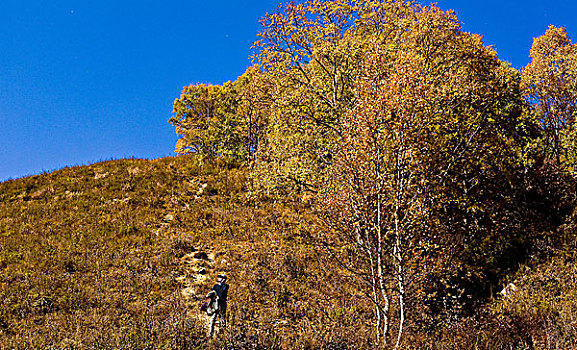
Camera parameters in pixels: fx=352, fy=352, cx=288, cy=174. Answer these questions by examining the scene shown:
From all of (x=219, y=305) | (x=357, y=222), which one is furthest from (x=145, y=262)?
(x=357, y=222)

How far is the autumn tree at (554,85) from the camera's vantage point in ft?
65.4

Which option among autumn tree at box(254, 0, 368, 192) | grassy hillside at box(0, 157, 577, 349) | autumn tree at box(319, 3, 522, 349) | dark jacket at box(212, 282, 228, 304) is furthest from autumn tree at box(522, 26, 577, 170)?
dark jacket at box(212, 282, 228, 304)

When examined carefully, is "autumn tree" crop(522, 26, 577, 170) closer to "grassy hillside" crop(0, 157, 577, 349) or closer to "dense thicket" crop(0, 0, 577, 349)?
"dense thicket" crop(0, 0, 577, 349)

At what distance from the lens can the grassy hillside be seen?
954 centimetres

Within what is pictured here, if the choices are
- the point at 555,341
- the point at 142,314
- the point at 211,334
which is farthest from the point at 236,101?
the point at 555,341

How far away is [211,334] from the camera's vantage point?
30.2ft

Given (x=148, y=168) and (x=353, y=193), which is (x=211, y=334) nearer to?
(x=353, y=193)

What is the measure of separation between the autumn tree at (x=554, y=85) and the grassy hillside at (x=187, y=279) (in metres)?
9.35

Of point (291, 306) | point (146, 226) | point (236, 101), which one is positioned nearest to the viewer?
point (291, 306)

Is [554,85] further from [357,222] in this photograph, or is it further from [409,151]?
[357,222]

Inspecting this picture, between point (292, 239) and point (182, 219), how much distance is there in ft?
22.1

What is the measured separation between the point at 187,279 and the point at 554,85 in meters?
22.7

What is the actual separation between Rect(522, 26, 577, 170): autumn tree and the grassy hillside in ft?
30.7

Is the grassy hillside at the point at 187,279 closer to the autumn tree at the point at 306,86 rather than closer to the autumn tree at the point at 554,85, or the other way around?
the autumn tree at the point at 306,86
